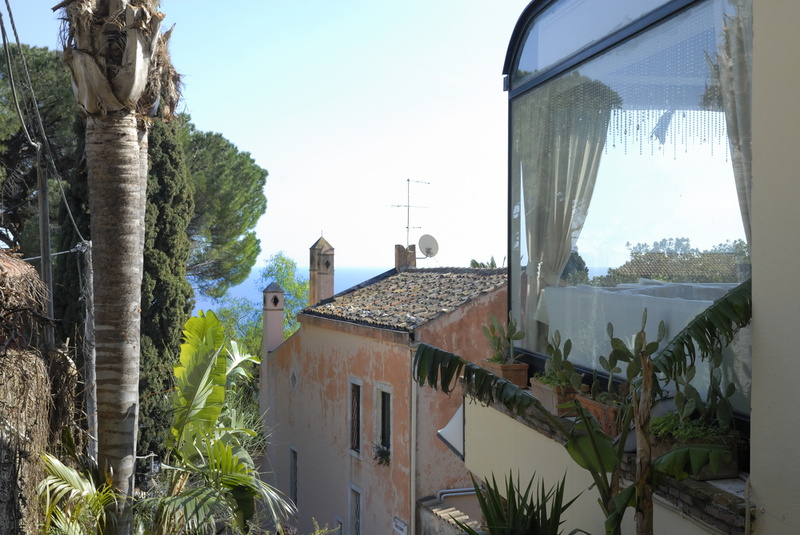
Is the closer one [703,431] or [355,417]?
[703,431]

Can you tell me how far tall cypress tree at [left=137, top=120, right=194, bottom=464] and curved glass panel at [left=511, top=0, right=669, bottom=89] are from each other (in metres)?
9.74

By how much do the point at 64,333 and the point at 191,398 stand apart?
7.25 meters

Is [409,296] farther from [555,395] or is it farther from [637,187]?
[637,187]

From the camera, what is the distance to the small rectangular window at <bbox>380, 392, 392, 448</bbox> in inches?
568

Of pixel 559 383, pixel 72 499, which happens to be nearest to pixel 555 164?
pixel 559 383

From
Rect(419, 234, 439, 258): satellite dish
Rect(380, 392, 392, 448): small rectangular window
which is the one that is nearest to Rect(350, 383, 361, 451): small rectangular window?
Rect(380, 392, 392, 448): small rectangular window

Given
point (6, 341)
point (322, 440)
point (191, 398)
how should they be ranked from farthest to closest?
point (322, 440)
point (191, 398)
point (6, 341)

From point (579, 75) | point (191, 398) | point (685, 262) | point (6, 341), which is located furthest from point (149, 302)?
point (685, 262)

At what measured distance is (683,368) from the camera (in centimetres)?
342

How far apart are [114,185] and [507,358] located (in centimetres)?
372

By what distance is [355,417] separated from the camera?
15.8m

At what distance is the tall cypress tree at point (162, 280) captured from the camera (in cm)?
1423

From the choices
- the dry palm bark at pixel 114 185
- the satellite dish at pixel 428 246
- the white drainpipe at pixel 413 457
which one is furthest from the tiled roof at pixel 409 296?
the dry palm bark at pixel 114 185

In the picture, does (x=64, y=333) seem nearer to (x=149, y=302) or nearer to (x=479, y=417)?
(x=149, y=302)
